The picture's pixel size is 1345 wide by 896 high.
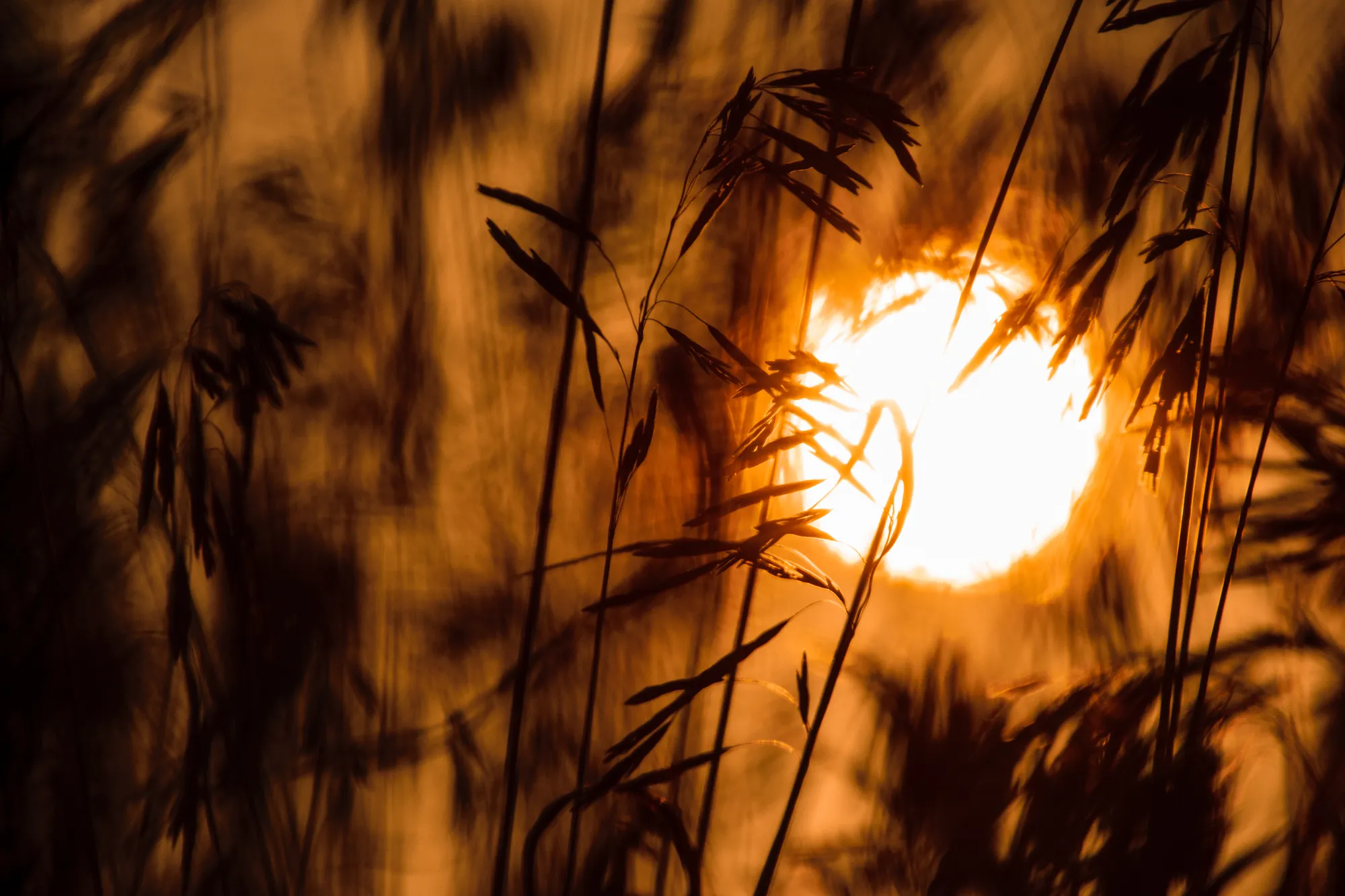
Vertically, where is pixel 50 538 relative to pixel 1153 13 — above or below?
below

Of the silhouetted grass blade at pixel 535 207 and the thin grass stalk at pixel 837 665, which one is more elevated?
the silhouetted grass blade at pixel 535 207

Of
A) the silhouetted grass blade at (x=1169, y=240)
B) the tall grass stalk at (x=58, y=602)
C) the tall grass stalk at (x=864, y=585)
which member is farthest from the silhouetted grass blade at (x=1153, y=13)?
the tall grass stalk at (x=58, y=602)

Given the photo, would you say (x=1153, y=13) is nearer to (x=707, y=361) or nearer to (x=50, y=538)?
Answer: (x=707, y=361)

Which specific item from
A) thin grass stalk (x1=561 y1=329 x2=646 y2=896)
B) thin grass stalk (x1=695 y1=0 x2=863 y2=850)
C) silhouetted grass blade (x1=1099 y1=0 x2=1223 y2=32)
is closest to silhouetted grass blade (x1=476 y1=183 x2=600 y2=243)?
thin grass stalk (x1=561 y1=329 x2=646 y2=896)

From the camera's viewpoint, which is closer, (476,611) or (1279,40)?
(1279,40)

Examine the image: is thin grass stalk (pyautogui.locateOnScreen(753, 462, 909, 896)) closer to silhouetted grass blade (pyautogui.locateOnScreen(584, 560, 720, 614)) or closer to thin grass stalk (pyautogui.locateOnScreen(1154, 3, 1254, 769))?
silhouetted grass blade (pyautogui.locateOnScreen(584, 560, 720, 614))

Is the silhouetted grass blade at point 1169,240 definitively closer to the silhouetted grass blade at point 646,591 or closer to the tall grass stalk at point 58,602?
the silhouetted grass blade at point 646,591

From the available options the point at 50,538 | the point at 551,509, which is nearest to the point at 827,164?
the point at 551,509

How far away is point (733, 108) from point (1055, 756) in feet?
2.04

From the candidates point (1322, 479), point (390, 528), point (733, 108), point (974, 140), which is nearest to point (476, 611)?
point (390, 528)

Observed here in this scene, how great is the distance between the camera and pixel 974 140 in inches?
25.5

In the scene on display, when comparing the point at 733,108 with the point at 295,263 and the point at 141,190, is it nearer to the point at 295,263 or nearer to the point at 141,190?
the point at 295,263

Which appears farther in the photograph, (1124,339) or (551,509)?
(551,509)

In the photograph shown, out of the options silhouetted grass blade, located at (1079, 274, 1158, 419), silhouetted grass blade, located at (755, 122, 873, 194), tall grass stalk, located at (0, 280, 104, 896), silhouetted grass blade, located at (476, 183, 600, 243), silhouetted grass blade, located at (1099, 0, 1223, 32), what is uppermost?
silhouetted grass blade, located at (1099, 0, 1223, 32)
